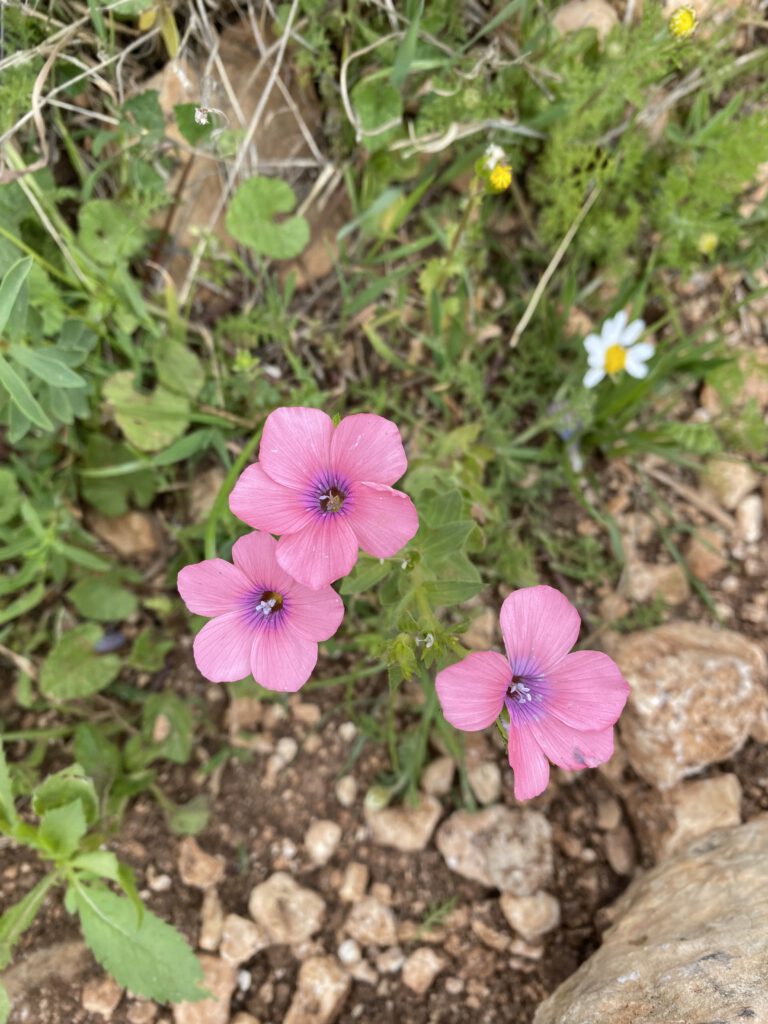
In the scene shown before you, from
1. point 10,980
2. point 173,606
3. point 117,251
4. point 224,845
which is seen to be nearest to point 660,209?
point 117,251

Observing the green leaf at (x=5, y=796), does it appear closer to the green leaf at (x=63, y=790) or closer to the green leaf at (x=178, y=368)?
the green leaf at (x=63, y=790)

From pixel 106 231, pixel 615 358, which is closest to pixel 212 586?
pixel 106 231

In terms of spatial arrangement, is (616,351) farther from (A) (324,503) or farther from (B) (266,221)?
(A) (324,503)

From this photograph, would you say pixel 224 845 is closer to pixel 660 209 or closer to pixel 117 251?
pixel 117 251

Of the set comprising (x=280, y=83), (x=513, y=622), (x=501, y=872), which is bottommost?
(x=501, y=872)

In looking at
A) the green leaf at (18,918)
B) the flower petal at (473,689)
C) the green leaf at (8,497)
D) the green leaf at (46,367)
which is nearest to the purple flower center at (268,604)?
the flower petal at (473,689)

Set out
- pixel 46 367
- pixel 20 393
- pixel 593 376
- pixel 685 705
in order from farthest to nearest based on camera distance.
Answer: pixel 593 376 < pixel 685 705 < pixel 46 367 < pixel 20 393
